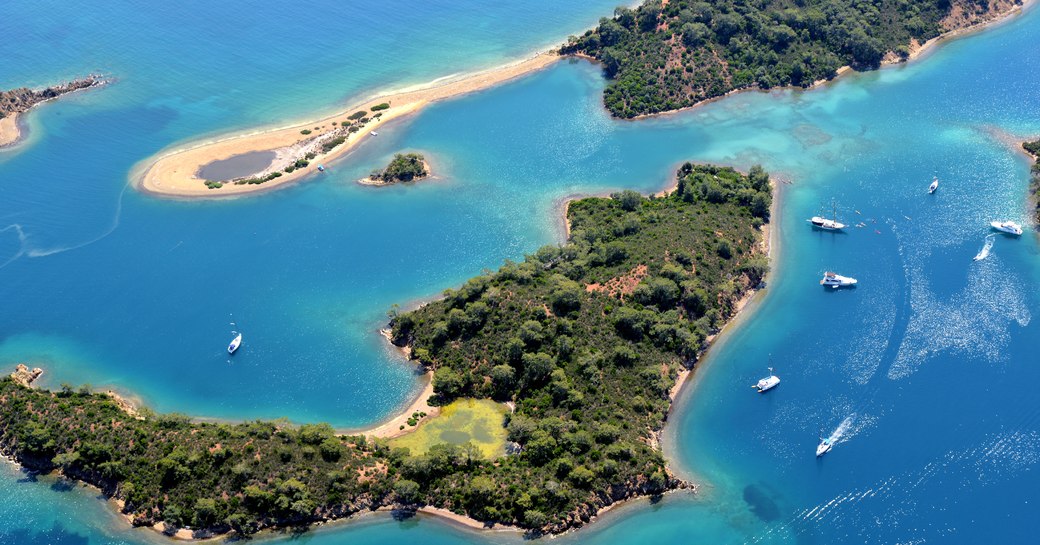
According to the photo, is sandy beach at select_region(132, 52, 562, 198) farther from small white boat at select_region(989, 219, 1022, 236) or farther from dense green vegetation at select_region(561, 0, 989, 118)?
small white boat at select_region(989, 219, 1022, 236)

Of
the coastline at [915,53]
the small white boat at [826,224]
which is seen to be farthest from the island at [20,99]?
the small white boat at [826,224]

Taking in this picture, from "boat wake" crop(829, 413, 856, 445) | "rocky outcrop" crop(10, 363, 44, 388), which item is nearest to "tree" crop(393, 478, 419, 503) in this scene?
"boat wake" crop(829, 413, 856, 445)

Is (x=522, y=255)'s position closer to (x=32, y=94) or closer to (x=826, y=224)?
(x=826, y=224)

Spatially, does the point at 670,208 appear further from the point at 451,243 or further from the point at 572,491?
the point at 572,491

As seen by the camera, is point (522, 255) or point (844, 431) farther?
point (522, 255)

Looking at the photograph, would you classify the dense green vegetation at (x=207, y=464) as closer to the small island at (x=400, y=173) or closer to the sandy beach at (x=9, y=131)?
the small island at (x=400, y=173)

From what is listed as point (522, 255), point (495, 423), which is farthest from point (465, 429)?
point (522, 255)
